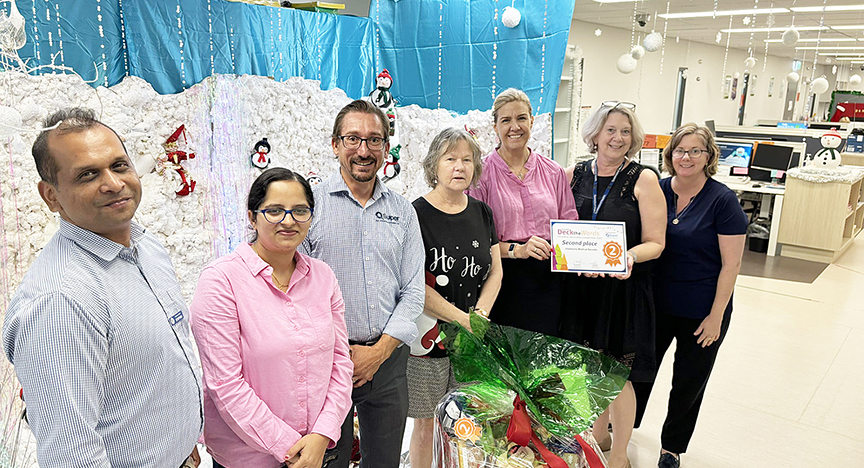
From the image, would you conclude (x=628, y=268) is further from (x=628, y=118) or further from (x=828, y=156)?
(x=828, y=156)

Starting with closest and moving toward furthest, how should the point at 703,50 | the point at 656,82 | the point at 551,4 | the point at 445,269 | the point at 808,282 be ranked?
the point at 445,269 → the point at 551,4 → the point at 808,282 → the point at 656,82 → the point at 703,50

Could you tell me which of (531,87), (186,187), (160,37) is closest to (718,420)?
(531,87)

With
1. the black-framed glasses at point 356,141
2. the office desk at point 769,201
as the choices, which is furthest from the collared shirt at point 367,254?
the office desk at point 769,201

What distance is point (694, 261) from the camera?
2336 millimetres

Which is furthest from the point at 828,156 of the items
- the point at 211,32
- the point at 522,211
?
the point at 211,32

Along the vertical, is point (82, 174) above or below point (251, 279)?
above

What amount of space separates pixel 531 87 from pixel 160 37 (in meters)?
2.30

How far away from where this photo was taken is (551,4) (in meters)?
3.69

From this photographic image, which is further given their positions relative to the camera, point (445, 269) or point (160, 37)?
point (160, 37)

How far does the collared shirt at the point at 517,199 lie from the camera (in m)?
2.30

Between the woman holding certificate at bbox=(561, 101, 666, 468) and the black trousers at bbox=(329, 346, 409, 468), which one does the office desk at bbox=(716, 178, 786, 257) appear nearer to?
the woman holding certificate at bbox=(561, 101, 666, 468)

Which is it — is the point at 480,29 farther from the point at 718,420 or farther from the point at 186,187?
the point at 718,420

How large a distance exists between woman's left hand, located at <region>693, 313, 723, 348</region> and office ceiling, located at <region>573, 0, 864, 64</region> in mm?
5604

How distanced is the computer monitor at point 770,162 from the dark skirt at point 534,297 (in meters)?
5.71
